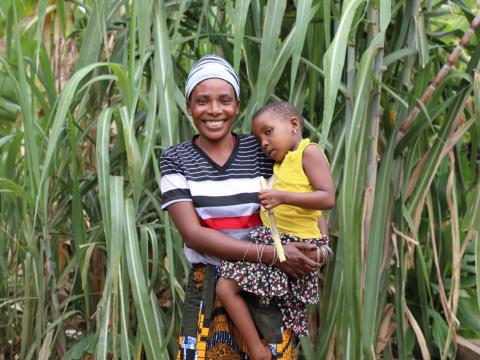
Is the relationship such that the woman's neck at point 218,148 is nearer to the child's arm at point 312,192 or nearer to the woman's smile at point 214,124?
the woman's smile at point 214,124

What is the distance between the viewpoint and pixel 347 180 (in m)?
1.95

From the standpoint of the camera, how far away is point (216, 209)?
69.7 inches

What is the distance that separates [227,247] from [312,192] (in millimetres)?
205

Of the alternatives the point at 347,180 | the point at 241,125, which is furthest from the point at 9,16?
the point at 347,180

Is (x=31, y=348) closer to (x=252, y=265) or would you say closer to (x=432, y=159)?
(x=252, y=265)

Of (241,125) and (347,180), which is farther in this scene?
(241,125)

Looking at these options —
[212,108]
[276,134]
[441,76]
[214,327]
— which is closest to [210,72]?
[212,108]

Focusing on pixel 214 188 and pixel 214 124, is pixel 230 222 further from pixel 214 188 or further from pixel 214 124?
pixel 214 124

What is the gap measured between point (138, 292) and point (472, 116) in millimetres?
1118

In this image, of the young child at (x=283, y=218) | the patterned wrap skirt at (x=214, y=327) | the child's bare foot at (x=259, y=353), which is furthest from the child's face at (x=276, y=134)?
the child's bare foot at (x=259, y=353)

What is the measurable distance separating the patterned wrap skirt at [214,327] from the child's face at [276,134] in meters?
0.28

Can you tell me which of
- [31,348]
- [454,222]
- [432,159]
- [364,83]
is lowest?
[31,348]

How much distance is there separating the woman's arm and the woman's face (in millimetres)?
164

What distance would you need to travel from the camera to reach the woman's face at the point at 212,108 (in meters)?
1.79
